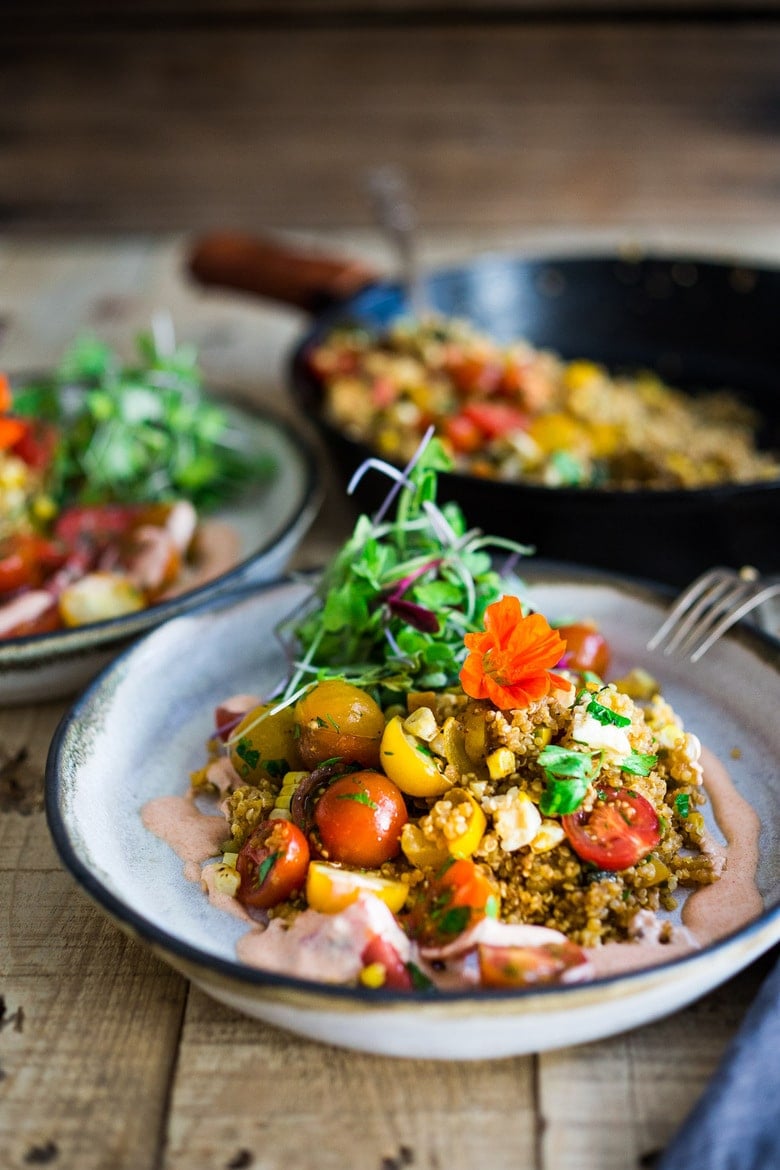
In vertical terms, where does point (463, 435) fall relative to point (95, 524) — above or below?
above

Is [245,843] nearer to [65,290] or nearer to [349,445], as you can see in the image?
[349,445]

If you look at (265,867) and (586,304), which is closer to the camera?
(265,867)

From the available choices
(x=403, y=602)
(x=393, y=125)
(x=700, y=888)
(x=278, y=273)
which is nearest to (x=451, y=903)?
(x=700, y=888)

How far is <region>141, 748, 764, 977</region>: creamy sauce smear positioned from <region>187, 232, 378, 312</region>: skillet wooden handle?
1555 millimetres

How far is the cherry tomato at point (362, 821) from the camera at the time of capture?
1.28 meters

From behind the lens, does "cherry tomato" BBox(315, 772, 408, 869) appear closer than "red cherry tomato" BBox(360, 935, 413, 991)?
No

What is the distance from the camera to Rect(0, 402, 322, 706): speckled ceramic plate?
1.71 meters

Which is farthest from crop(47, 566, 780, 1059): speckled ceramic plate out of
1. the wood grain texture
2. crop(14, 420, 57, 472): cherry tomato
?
the wood grain texture

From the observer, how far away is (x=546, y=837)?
124 centimetres

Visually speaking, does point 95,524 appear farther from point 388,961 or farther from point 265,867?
point 388,961

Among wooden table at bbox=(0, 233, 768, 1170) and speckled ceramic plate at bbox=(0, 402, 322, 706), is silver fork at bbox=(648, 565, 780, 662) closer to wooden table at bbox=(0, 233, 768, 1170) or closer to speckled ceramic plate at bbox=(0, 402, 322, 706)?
wooden table at bbox=(0, 233, 768, 1170)

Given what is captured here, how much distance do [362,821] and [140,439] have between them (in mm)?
1291

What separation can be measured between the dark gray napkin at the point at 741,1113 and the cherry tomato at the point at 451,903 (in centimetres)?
27

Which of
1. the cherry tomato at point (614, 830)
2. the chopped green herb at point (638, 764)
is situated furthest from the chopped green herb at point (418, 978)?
the chopped green herb at point (638, 764)
